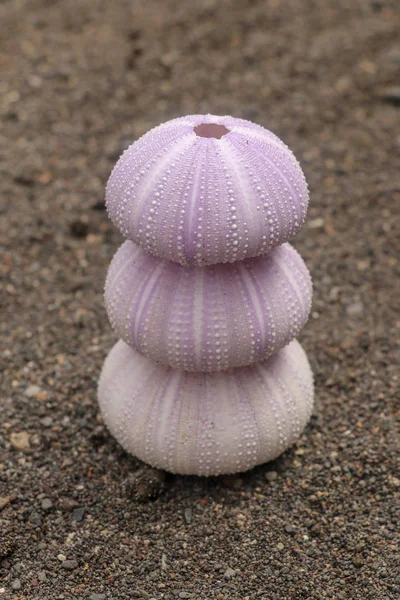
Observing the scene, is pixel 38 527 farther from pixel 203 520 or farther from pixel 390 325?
pixel 390 325

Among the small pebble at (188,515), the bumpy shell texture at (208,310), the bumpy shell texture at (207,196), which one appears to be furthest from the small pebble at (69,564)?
the bumpy shell texture at (207,196)

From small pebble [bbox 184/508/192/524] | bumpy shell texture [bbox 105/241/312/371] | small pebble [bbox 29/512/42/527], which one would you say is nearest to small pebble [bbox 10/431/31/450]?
small pebble [bbox 29/512/42/527]

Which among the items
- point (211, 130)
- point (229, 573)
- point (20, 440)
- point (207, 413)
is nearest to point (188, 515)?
point (229, 573)

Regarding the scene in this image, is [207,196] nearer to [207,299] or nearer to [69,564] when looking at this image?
[207,299]

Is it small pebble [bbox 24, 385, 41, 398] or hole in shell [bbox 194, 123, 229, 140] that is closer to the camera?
hole in shell [bbox 194, 123, 229, 140]

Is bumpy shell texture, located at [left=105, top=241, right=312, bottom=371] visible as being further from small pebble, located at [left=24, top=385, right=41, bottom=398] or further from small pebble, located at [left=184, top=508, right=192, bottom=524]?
small pebble, located at [left=24, top=385, right=41, bottom=398]

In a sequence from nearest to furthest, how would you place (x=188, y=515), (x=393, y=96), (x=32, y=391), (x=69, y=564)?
(x=69, y=564) < (x=188, y=515) < (x=32, y=391) < (x=393, y=96)
